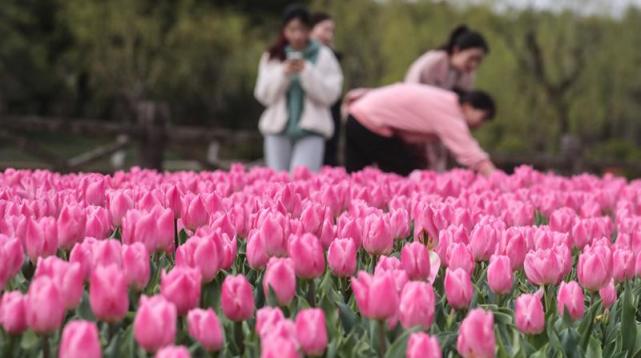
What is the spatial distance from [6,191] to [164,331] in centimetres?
182

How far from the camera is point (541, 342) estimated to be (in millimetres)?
1974

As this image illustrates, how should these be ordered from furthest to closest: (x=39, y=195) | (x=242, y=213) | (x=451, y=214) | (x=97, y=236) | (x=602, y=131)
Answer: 1. (x=602, y=131)
2. (x=39, y=195)
3. (x=451, y=214)
4. (x=242, y=213)
5. (x=97, y=236)

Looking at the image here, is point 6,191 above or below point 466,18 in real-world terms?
below

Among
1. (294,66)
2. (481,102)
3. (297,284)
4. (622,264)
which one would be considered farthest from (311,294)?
(294,66)

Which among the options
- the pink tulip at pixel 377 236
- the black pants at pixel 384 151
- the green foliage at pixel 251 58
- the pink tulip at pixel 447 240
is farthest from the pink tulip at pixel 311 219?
the green foliage at pixel 251 58

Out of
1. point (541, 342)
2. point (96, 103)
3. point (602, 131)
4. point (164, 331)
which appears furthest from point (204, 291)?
point (96, 103)

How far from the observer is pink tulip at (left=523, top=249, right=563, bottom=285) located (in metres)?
2.26

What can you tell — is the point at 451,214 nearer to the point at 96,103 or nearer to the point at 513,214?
the point at 513,214

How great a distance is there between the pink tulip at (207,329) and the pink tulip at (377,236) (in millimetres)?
822

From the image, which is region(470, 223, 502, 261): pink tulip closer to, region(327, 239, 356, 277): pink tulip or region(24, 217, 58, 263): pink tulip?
region(327, 239, 356, 277): pink tulip

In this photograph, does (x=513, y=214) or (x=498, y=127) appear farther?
(x=498, y=127)

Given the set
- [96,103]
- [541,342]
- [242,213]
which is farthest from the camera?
[96,103]

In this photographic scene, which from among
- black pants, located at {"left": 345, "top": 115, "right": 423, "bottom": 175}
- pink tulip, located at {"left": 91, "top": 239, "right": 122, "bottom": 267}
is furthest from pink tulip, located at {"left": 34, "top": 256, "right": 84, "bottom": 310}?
black pants, located at {"left": 345, "top": 115, "right": 423, "bottom": 175}

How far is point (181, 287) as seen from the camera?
1791 millimetres
